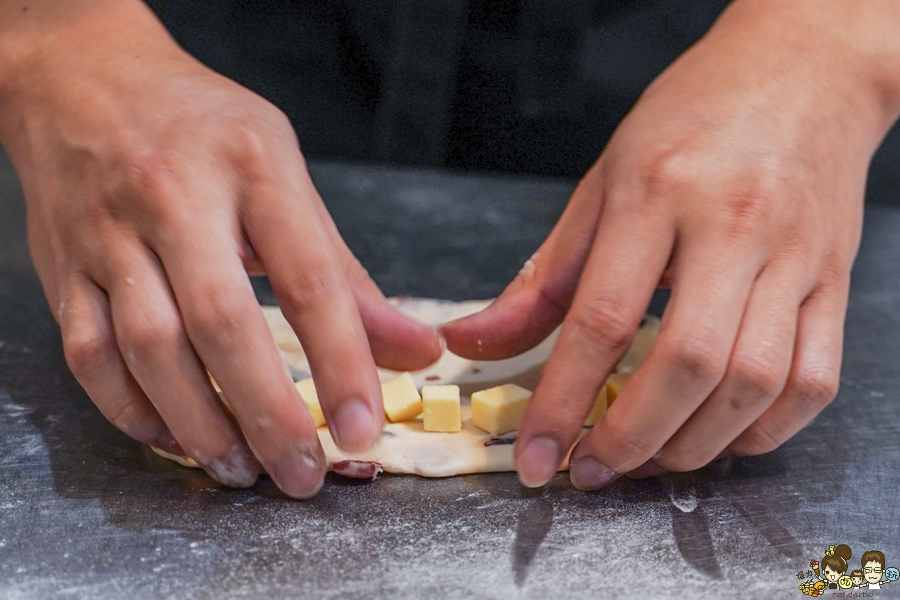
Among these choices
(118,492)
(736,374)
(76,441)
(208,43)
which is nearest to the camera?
(736,374)

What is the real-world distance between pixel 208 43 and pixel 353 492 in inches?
42.3

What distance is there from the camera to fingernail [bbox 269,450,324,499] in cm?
89

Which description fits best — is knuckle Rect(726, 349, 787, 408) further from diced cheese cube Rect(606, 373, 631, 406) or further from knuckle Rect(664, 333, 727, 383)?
diced cheese cube Rect(606, 373, 631, 406)

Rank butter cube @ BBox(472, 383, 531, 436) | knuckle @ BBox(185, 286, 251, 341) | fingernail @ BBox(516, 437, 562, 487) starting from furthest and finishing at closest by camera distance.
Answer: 1. butter cube @ BBox(472, 383, 531, 436)
2. fingernail @ BBox(516, 437, 562, 487)
3. knuckle @ BBox(185, 286, 251, 341)

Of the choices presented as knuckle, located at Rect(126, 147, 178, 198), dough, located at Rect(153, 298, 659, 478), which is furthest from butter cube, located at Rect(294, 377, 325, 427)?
knuckle, located at Rect(126, 147, 178, 198)

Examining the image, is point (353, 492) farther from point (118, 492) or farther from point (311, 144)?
point (311, 144)

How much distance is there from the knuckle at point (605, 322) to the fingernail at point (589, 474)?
16 cm

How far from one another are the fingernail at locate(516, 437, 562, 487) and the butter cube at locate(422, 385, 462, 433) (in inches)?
6.9

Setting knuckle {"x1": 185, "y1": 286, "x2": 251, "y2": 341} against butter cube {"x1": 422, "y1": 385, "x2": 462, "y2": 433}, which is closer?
knuckle {"x1": 185, "y1": 286, "x2": 251, "y2": 341}

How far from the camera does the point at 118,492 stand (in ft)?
3.21

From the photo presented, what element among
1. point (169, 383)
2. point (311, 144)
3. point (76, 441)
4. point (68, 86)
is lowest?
point (76, 441)

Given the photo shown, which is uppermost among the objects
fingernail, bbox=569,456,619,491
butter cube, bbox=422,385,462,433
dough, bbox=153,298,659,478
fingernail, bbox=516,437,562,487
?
fingernail, bbox=516,437,562,487

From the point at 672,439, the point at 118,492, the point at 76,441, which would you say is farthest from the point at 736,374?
the point at 76,441

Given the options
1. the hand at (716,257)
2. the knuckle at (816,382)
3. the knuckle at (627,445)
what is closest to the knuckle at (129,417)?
the hand at (716,257)
